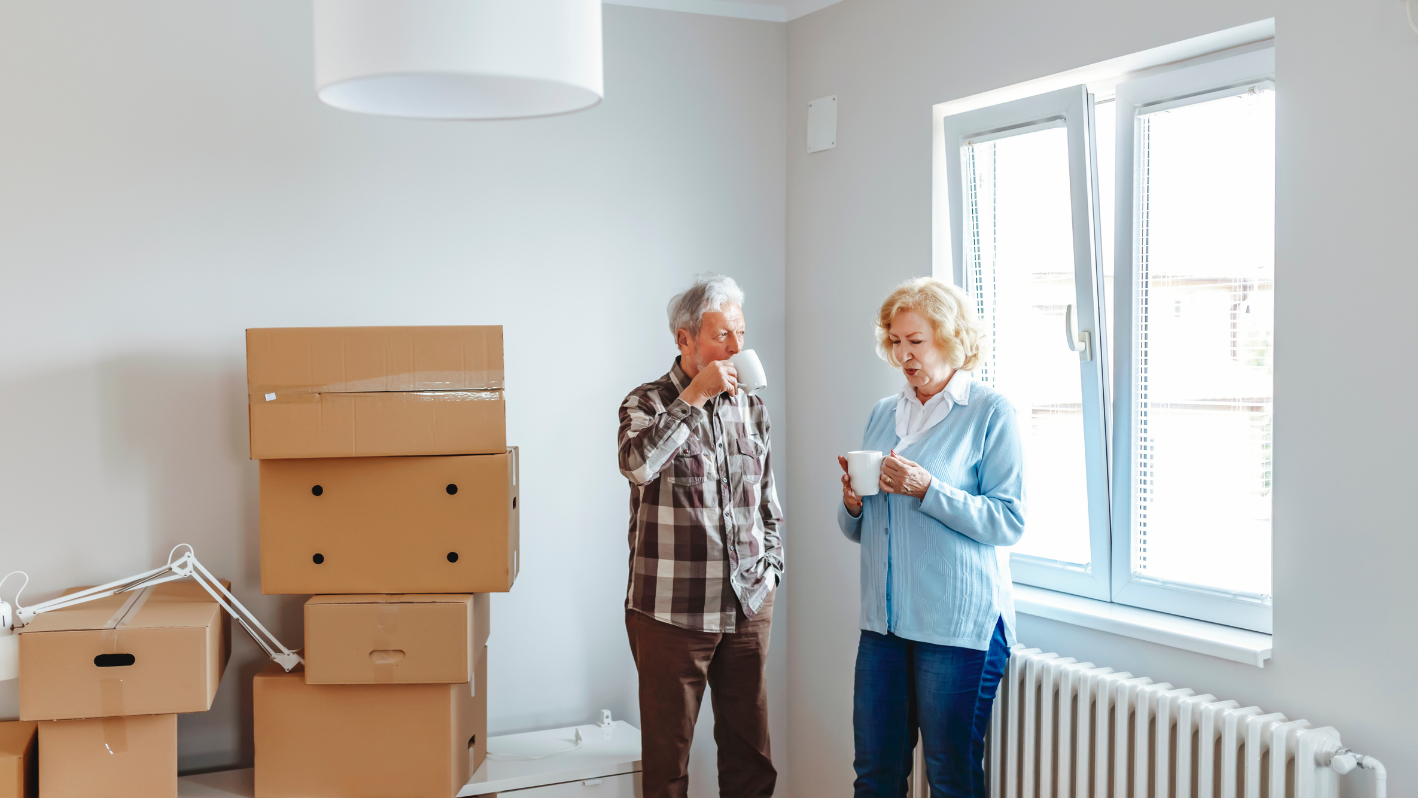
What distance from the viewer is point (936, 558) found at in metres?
2.19

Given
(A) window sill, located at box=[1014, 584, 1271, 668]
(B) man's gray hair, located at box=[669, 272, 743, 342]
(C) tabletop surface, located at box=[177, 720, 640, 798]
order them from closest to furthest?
(A) window sill, located at box=[1014, 584, 1271, 668] → (B) man's gray hair, located at box=[669, 272, 743, 342] → (C) tabletop surface, located at box=[177, 720, 640, 798]

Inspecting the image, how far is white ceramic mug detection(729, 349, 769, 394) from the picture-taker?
2254 mm

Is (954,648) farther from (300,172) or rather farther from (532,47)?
(300,172)

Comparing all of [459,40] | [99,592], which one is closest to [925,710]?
[459,40]

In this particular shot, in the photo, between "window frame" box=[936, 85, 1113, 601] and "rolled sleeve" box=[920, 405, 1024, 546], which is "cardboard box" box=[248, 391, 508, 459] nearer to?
"rolled sleeve" box=[920, 405, 1024, 546]

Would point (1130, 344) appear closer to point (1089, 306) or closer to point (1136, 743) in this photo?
point (1089, 306)

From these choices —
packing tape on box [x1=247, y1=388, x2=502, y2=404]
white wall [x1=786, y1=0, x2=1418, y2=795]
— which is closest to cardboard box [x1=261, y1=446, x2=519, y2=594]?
packing tape on box [x1=247, y1=388, x2=502, y2=404]

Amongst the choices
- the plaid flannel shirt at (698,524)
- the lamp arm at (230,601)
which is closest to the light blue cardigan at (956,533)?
the plaid flannel shirt at (698,524)

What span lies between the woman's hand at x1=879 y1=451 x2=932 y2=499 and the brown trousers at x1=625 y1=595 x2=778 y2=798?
21.6 inches

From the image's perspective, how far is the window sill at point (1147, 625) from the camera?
6.64ft

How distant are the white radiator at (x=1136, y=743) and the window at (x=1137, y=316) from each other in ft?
0.88

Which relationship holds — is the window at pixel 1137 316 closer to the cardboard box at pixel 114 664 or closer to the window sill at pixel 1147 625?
the window sill at pixel 1147 625

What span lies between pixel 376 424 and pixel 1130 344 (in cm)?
176

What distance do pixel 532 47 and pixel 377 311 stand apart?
1708mm
